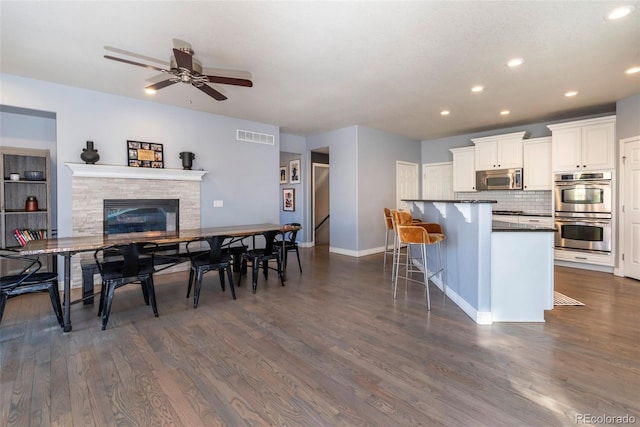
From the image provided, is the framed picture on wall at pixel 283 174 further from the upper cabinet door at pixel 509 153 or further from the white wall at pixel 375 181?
the upper cabinet door at pixel 509 153

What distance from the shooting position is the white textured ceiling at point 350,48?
7.78 ft

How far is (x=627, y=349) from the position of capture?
2.32 metres

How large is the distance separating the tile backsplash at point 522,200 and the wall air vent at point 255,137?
467 cm

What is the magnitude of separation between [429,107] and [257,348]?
14.5ft

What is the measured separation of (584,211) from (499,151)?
5.88 ft

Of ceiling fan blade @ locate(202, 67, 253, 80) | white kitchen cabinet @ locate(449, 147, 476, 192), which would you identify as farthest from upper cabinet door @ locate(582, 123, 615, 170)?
ceiling fan blade @ locate(202, 67, 253, 80)

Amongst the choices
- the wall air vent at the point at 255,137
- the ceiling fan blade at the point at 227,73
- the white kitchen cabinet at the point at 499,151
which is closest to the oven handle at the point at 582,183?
the white kitchen cabinet at the point at 499,151

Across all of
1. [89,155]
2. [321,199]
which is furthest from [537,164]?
[89,155]

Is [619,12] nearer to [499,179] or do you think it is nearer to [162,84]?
[499,179]

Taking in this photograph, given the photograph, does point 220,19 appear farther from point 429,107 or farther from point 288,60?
point 429,107

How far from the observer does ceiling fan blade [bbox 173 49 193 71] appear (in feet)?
8.07

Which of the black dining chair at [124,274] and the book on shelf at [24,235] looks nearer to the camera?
the black dining chair at [124,274]

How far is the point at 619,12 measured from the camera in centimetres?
237

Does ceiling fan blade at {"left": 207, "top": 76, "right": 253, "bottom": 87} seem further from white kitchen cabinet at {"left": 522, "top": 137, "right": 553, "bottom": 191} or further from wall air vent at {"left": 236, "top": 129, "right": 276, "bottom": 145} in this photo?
white kitchen cabinet at {"left": 522, "top": 137, "right": 553, "bottom": 191}
